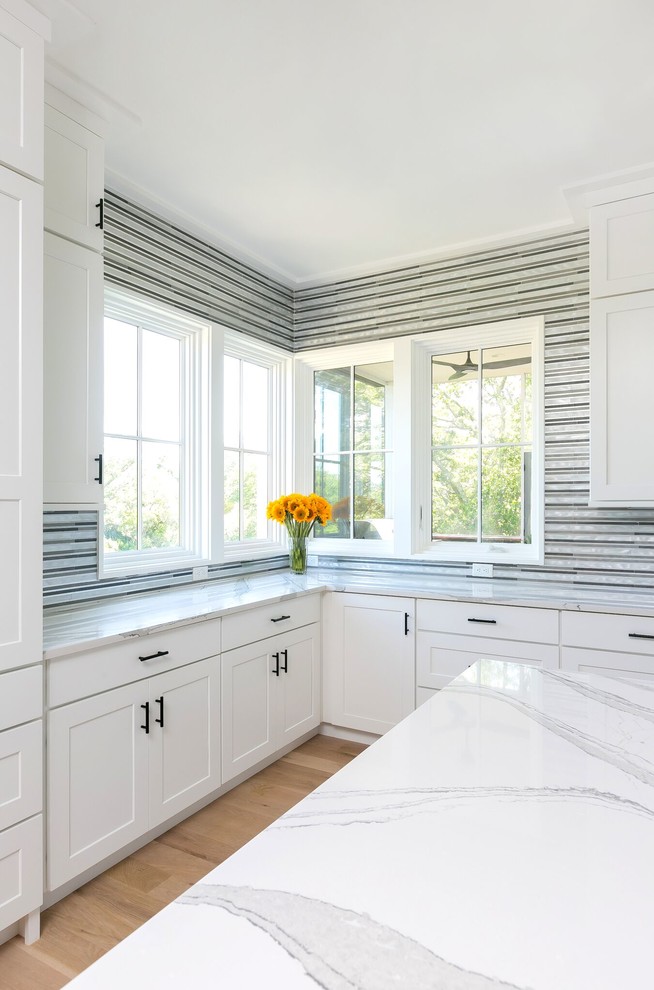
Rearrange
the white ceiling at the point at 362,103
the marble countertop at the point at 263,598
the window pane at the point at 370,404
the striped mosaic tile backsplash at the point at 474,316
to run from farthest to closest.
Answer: the window pane at the point at 370,404
the striped mosaic tile backsplash at the point at 474,316
the marble countertop at the point at 263,598
the white ceiling at the point at 362,103

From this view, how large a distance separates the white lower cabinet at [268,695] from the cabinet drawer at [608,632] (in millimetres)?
1253

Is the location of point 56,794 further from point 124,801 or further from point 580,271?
point 580,271

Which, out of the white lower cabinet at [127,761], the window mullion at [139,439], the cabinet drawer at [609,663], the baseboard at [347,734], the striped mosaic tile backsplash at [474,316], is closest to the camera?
the white lower cabinet at [127,761]

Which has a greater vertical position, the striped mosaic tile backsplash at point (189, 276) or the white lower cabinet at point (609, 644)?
the striped mosaic tile backsplash at point (189, 276)

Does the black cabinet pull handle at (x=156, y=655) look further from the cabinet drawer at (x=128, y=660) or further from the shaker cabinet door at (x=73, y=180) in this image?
the shaker cabinet door at (x=73, y=180)

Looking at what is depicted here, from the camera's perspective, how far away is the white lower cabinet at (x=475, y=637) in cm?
268

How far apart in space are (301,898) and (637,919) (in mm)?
326

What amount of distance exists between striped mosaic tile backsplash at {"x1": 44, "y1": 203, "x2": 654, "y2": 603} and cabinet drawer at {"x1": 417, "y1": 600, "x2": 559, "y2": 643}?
0.46 metres

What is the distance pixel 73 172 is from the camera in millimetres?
2092

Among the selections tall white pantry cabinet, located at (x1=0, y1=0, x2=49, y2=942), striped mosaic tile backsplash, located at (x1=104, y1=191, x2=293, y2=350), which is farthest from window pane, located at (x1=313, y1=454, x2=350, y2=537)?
tall white pantry cabinet, located at (x1=0, y1=0, x2=49, y2=942)

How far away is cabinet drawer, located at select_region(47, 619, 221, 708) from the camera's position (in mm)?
1847

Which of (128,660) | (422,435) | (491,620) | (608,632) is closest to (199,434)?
(422,435)

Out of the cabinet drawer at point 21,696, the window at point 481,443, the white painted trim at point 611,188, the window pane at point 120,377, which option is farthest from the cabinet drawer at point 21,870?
the white painted trim at point 611,188

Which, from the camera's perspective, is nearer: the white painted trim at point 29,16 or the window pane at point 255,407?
the white painted trim at point 29,16
